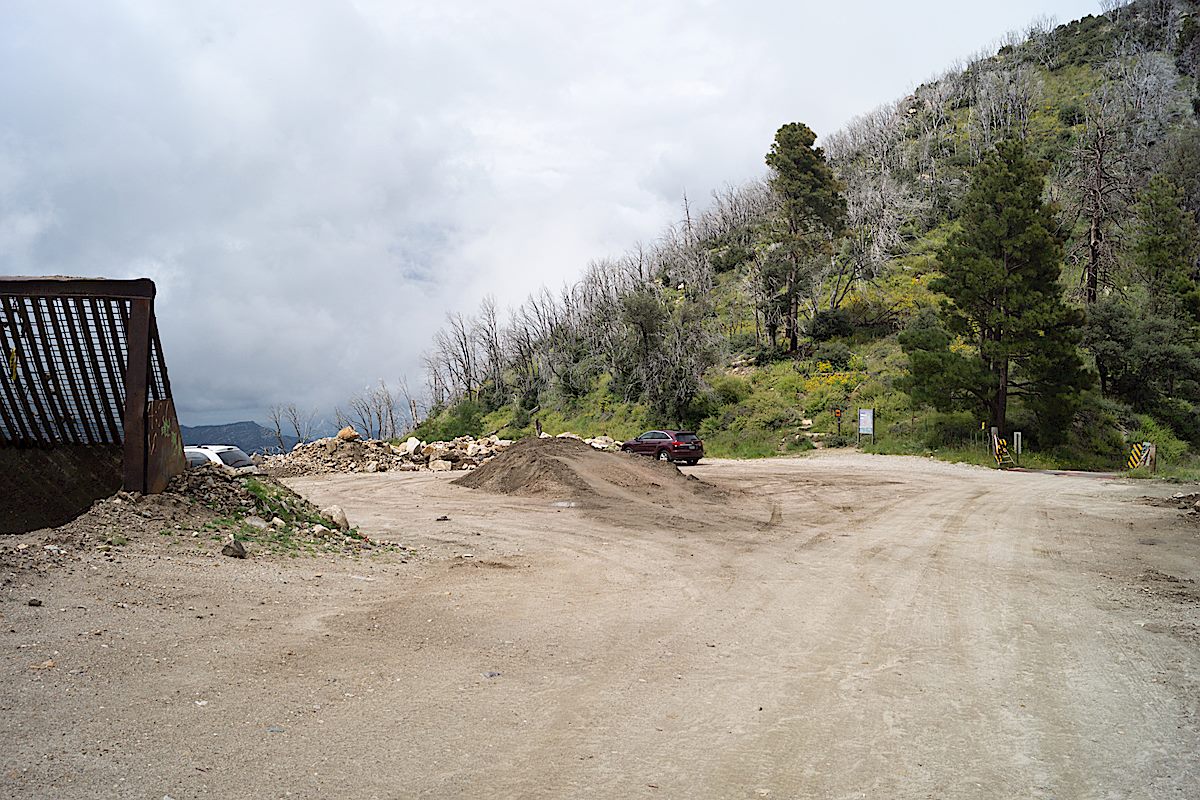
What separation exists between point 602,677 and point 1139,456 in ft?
100

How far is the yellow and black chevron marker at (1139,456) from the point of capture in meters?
27.5

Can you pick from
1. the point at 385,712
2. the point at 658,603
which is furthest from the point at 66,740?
the point at 658,603

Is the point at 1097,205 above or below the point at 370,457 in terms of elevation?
above

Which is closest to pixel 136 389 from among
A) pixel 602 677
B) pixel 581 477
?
pixel 602 677

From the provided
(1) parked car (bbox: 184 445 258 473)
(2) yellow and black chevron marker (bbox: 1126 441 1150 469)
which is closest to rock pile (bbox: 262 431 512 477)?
(1) parked car (bbox: 184 445 258 473)

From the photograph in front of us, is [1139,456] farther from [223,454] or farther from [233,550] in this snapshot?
[223,454]

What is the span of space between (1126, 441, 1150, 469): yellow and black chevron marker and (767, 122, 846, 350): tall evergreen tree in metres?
23.1

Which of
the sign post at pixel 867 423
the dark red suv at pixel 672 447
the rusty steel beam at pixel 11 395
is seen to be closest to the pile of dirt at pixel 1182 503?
the dark red suv at pixel 672 447

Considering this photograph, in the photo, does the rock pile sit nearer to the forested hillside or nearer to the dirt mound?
the dirt mound

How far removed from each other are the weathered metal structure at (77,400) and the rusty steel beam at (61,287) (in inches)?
0.4

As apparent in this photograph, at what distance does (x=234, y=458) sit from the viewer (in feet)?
77.0

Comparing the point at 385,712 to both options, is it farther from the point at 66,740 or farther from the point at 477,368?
the point at 477,368

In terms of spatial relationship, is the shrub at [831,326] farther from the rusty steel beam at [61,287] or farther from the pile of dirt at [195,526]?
the rusty steel beam at [61,287]

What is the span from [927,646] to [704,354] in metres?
40.0
